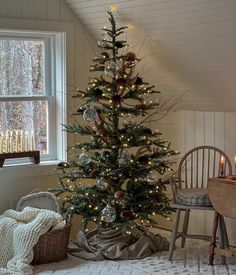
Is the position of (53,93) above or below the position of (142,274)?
above

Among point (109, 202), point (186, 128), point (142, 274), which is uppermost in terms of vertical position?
point (186, 128)

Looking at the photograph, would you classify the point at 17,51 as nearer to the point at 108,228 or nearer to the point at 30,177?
the point at 30,177

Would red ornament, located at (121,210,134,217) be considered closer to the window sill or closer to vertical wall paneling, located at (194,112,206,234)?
the window sill

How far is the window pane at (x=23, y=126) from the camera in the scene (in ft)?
16.7

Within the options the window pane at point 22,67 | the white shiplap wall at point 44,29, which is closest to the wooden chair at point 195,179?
the white shiplap wall at point 44,29

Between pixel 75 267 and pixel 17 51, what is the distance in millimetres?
1909

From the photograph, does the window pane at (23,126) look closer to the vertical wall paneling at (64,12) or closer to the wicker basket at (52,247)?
the vertical wall paneling at (64,12)

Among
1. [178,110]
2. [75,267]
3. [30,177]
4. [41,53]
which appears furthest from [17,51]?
[75,267]

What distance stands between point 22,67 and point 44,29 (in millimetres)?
384

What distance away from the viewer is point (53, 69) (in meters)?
5.33

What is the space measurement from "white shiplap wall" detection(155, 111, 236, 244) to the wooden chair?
11 cm

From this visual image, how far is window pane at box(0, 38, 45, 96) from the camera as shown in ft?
16.7

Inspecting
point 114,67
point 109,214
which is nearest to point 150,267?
point 109,214

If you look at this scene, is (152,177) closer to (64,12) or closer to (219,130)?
(219,130)
